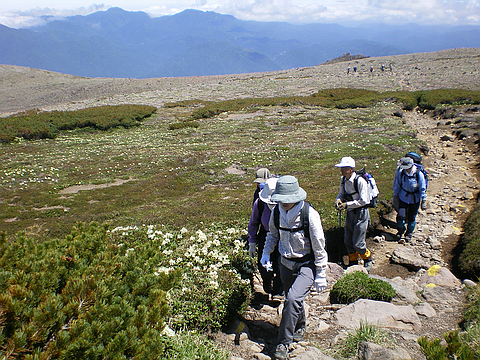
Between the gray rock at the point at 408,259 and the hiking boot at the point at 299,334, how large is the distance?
194 inches

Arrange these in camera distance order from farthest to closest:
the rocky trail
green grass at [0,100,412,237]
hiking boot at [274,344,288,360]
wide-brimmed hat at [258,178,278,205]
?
1. green grass at [0,100,412,237]
2. wide-brimmed hat at [258,178,278,205]
3. the rocky trail
4. hiking boot at [274,344,288,360]

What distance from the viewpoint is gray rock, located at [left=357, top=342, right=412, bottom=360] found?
401 cm

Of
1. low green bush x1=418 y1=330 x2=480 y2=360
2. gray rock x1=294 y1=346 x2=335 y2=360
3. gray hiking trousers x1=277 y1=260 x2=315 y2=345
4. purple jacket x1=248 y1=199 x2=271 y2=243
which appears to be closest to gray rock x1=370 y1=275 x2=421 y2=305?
gray hiking trousers x1=277 y1=260 x2=315 y2=345

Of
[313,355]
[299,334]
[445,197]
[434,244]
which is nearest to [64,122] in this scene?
[445,197]

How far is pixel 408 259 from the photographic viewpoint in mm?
8852

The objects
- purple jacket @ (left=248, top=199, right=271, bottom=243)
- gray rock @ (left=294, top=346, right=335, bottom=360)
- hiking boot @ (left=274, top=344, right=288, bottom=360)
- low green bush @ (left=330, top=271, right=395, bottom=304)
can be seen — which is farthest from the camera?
low green bush @ (left=330, top=271, right=395, bottom=304)

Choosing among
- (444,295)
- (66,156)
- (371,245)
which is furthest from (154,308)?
(66,156)

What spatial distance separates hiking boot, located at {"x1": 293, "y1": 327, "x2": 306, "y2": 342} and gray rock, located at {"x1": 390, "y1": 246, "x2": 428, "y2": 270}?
194 inches

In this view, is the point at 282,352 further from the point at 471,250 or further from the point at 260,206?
the point at 471,250

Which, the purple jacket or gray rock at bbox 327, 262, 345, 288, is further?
gray rock at bbox 327, 262, 345, 288

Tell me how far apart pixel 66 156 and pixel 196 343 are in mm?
24556

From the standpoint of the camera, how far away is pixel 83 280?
3.64 m

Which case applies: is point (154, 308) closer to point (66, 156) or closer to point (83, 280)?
point (83, 280)

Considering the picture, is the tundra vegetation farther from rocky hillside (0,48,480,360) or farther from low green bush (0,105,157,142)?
rocky hillside (0,48,480,360)
